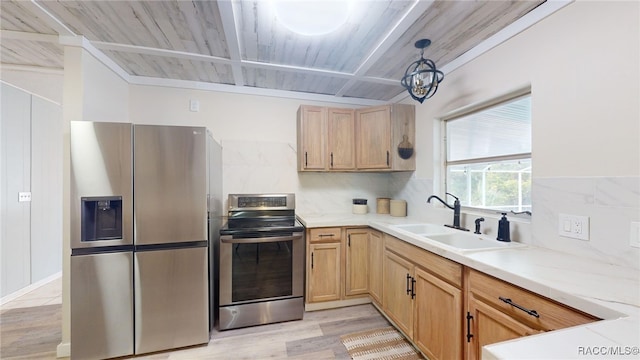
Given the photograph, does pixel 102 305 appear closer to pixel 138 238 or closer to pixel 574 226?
pixel 138 238

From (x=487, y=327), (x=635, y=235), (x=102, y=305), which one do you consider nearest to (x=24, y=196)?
(x=102, y=305)

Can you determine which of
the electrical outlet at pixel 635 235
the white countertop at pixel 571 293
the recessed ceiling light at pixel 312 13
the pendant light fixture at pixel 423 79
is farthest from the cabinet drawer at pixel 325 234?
the electrical outlet at pixel 635 235

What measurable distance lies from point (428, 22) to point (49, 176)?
4.48m

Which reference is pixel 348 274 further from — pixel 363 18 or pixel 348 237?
pixel 363 18

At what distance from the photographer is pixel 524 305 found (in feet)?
3.34

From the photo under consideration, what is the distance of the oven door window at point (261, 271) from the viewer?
212 cm

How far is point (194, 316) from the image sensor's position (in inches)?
73.2

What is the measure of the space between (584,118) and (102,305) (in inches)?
131

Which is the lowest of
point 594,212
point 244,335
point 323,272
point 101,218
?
point 244,335

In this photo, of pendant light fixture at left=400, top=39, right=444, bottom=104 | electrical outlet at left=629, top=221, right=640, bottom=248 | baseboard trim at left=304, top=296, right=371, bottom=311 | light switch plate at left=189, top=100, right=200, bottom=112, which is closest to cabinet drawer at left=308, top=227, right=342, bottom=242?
baseboard trim at left=304, top=296, right=371, bottom=311

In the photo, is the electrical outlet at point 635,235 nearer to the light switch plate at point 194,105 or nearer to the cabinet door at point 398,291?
the cabinet door at point 398,291

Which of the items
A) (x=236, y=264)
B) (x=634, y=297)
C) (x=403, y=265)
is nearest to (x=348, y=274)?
(x=403, y=265)

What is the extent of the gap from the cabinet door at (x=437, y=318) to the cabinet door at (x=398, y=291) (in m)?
0.08

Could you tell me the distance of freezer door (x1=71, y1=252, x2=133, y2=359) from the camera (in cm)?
167
